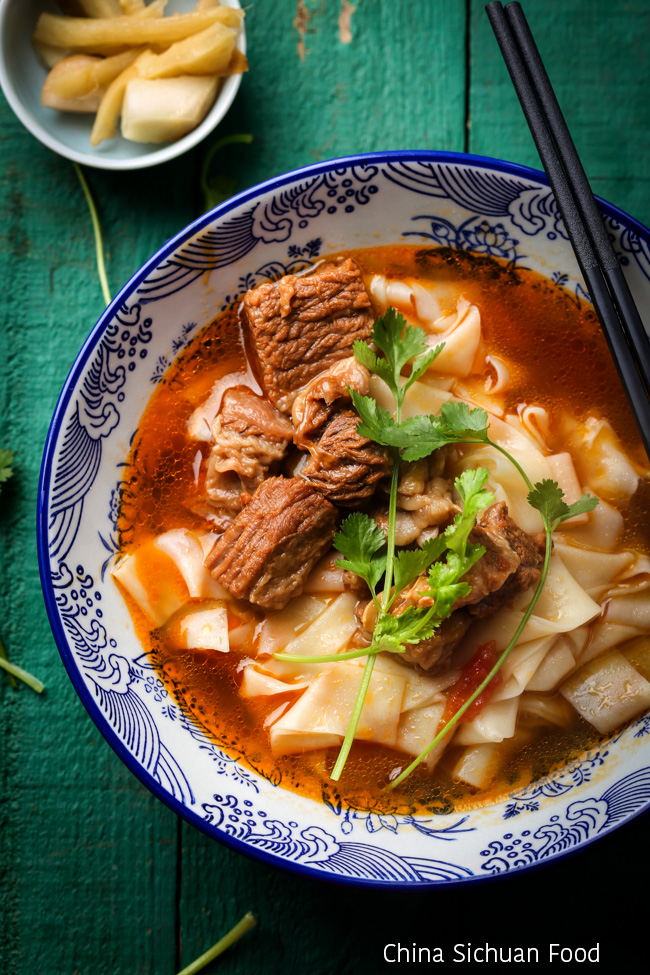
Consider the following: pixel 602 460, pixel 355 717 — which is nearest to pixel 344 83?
pixel 602 460

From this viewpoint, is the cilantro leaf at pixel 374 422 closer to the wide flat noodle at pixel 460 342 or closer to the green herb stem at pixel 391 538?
the green herb stem at pixel 391 538

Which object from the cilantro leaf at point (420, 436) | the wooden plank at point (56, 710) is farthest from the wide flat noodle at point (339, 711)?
the cilantro leaf at point (420, 436)

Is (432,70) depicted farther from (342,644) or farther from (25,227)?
(342,644)

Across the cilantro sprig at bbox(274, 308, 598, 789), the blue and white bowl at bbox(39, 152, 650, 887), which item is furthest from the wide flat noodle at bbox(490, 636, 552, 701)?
the blue and white bowl at bbox(39, 152, 650, 887)

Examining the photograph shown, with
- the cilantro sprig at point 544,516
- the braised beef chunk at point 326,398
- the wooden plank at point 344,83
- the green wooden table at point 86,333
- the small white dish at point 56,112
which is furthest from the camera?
the wooden plank at point 344,83

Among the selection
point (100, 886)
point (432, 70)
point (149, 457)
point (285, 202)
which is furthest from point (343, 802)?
point (432, 70)

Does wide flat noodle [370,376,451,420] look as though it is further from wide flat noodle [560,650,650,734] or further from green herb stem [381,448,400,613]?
wide flat noodle [560,650,650,734]

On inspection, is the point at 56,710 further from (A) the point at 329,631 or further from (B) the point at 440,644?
(B) the point at 440,644
